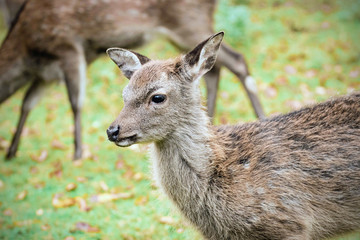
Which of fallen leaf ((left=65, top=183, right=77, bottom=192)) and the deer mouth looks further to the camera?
fallen leaf ((left=65, top=183, right=77, bottom=192))

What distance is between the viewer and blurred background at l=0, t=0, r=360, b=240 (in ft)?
14.7

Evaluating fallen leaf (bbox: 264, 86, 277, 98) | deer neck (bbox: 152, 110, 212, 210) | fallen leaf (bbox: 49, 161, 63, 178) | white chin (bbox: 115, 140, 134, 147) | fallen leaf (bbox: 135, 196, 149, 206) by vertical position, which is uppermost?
white chin (bbox: 115, 140, 134, 147)

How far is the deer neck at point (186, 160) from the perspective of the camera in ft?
10.6

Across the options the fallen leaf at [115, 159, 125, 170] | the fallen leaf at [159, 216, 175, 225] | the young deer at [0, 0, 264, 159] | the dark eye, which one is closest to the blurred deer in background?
the young deer at [0, 0, 264, 159]

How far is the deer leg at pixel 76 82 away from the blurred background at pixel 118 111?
274 millimetres

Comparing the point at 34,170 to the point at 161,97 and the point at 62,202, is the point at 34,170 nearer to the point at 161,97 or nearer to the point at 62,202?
the point at 62,202

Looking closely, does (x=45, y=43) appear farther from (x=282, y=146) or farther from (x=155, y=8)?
(x=282, y=146)

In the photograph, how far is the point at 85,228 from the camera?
439 cm

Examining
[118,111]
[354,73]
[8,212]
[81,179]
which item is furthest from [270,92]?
[8,212]

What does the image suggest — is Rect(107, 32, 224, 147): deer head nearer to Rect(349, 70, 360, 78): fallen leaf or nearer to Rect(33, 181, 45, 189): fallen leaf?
Rect(33, 181, 45, 189): fallen leaf

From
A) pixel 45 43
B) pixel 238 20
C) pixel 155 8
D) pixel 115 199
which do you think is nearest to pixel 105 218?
pixel 115 199

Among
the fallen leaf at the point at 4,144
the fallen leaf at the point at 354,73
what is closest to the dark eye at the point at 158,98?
the fallen leaf at the point at 4,144

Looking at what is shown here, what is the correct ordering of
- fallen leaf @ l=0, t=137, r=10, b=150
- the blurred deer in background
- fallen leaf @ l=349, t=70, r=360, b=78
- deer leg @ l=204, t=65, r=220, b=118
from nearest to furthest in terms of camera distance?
1. deer leg @ l=204, t=65, r=220, b=118
2. fallen leaf @ l=0, t=137, r=10, b=150
3. fallen leaf @ l=349, t=70, r=360, b=78
4. the blurred deer in background

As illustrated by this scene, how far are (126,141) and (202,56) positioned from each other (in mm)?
823
